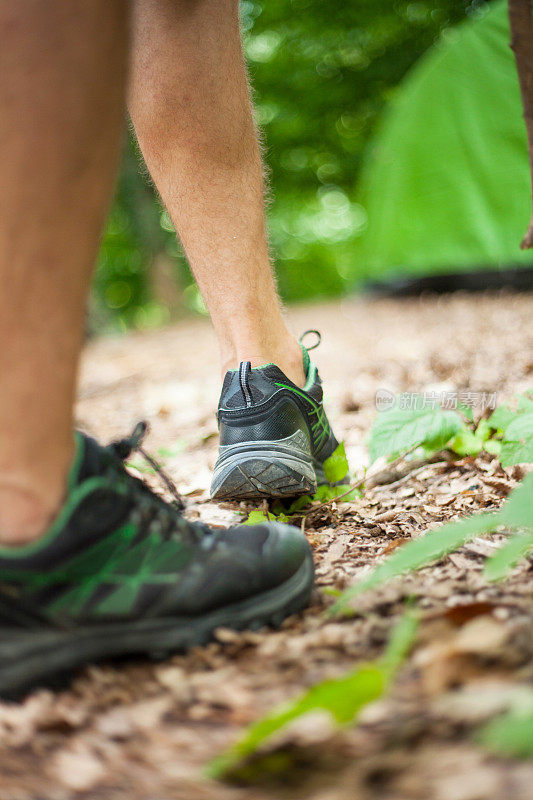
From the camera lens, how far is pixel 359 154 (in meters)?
11.8

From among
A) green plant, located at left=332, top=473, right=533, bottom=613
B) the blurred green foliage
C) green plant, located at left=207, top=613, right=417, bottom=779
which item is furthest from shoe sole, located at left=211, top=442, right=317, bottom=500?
the blurred green foliage

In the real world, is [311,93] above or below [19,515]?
above

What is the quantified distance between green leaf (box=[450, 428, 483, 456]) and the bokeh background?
752 millimetres

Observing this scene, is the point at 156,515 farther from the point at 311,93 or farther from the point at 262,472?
the point at 311,93

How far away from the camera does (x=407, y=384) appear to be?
8.67 feet

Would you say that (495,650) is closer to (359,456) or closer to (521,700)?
(521,700)

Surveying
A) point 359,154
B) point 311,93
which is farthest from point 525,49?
point 359,154

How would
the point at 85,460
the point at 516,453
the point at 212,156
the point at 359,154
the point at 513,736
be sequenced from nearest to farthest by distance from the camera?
the point at 513,736
the point at 85,460
the point at 516,453
the point at 212,156
the point at 359,154

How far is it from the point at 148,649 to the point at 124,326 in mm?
15918

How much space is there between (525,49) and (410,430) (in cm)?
81

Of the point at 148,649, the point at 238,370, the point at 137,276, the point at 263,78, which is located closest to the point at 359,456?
the point at 238,370

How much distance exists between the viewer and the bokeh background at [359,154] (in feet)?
18.1

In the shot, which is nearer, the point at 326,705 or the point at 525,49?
the point at 326,705

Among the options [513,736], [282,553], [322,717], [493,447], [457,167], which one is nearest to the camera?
[513,736]
